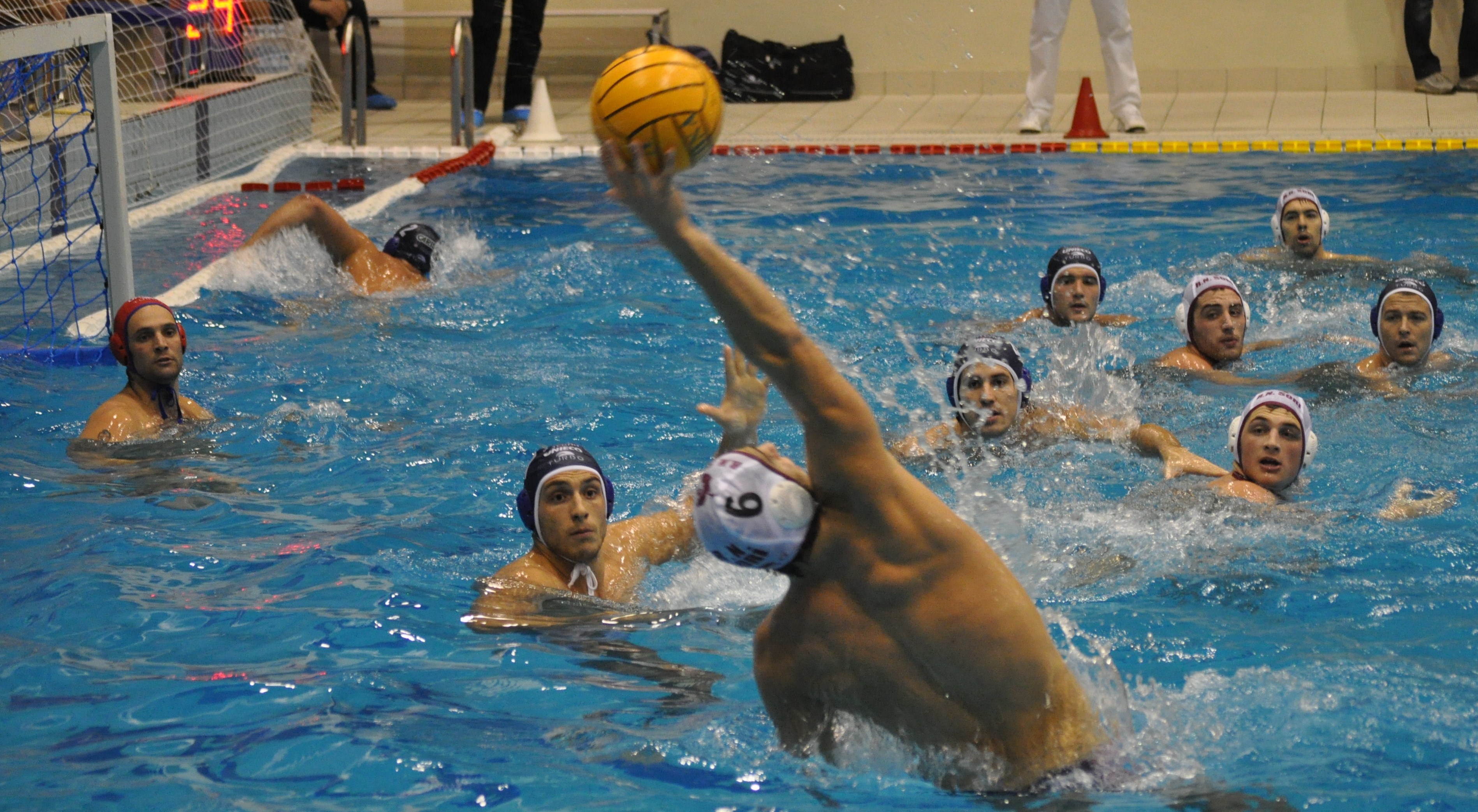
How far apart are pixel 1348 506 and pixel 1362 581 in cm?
64

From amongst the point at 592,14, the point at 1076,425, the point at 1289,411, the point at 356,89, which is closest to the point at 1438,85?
the point at 592,14

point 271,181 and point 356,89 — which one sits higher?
point 356,89

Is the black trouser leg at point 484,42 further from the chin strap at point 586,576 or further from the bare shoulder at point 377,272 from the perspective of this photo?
the chin strap at point 586,576

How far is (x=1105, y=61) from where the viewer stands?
40.6 ft

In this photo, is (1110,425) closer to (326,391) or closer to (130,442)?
(326,391)

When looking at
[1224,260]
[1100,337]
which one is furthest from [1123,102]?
[1100,337]

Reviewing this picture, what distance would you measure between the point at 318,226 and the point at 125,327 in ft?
8.06

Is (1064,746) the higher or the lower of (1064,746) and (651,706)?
the higher

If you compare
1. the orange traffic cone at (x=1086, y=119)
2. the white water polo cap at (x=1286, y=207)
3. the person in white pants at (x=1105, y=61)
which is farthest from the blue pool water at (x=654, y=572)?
the person in white pants at (x=1105, y=61)

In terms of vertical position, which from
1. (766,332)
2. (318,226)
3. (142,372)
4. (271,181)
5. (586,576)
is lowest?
(586,576)

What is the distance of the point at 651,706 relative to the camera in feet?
11.8

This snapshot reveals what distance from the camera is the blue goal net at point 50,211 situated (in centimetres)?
677

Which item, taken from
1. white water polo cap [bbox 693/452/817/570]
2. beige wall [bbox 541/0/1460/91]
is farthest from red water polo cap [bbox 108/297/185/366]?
beige wall [bbox 541/0/1460/91]

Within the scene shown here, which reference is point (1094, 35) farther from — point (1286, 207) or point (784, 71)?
point (1286, 207)
